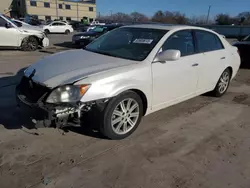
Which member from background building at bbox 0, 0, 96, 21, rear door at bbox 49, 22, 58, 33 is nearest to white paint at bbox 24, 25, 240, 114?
rear door at bbox 49, 22, 58, 33

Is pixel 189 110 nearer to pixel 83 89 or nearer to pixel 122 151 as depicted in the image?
pixel 122 151

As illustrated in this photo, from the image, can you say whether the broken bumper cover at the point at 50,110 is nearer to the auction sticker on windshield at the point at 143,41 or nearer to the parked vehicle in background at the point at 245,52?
the auction sticker on windshield at the point at 143,41

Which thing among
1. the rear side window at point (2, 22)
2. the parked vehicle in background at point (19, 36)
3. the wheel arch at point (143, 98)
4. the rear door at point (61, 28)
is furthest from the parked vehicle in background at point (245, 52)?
the rear door at point (61, 28)

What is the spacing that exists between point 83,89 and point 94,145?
2.73ft

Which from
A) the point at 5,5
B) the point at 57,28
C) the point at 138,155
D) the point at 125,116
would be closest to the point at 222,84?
the point at 125,116

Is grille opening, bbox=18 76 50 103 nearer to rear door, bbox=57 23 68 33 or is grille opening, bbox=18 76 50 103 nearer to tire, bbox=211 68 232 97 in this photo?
tire, bbox=211 68 232 97

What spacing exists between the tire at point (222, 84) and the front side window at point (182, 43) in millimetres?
1298

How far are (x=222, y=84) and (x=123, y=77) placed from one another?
117 inches

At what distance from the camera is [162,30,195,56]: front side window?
12.5 ft

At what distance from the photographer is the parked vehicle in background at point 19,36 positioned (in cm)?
997

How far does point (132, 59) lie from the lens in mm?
3555

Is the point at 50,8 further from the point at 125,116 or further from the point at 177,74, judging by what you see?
the point at 125,116

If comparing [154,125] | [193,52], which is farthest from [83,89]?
[193,52]

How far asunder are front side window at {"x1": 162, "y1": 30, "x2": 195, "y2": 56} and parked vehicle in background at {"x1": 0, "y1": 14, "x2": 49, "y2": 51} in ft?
27.5
